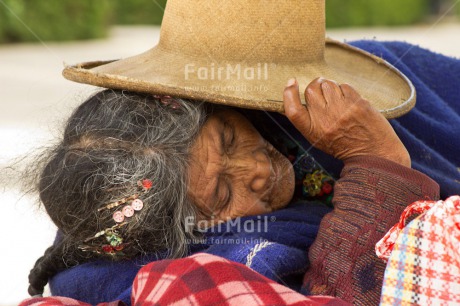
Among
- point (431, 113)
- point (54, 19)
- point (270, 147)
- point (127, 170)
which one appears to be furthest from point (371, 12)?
point (127, 170)

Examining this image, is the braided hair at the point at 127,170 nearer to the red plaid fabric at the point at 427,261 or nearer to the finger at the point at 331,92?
the finger at the point at 331,92

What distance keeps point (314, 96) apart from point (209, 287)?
65cm

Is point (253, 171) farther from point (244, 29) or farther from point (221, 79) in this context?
point (244, 29)

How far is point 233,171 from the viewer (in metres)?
2.23

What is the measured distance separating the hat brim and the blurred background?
34 centimetres

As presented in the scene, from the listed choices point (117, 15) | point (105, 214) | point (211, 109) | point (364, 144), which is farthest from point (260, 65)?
point (117, 15)

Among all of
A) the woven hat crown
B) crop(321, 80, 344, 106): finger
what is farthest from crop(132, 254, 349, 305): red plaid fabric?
the woven hat crown

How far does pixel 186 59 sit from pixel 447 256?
0.97 meters

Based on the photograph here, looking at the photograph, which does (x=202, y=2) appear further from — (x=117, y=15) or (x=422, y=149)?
(x=117, y=15)

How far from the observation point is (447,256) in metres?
1.62

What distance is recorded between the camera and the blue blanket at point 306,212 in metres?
2.04

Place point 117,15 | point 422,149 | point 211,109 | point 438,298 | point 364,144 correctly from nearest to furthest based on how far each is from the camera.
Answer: point 438,298
point 364,144
point 211,109
point 422,149
point 117,15

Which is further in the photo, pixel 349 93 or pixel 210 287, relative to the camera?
pixel 349 93

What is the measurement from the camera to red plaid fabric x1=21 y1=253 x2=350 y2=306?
5.37ft
